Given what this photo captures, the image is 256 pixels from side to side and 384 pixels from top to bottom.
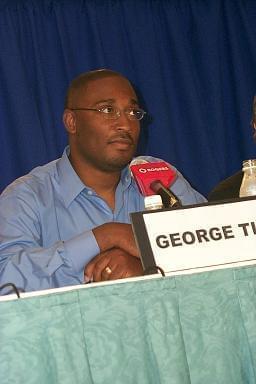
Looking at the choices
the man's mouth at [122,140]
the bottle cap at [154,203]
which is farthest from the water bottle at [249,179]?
the man's mouth at [122,140]

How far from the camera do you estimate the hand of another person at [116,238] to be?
5.93ft

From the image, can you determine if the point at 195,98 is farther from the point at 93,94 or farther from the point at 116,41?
the point at 93,94

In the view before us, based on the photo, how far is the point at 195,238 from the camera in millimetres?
1398

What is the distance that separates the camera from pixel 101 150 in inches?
95.9

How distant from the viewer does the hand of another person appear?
1809 mm

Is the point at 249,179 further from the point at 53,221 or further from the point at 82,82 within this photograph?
the point at 82,82

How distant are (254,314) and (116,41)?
2.52 meters

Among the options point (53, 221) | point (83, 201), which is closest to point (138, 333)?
point (53, 221)

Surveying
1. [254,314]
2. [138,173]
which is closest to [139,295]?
[254,314]

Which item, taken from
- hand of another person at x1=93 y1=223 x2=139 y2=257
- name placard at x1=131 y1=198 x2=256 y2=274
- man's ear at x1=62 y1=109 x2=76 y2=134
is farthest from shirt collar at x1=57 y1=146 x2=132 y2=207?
name placard at x1=131 y1=198 x2=256 y2=274

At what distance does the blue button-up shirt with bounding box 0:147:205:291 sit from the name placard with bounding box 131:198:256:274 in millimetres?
455

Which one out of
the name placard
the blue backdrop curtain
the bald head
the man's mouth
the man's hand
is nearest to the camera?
the name placard

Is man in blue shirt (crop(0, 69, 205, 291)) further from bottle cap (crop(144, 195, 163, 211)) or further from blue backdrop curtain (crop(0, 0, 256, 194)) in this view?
blue backdrop curtain (crop(0, 0, 256, 194))

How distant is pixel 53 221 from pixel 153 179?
492 mm
